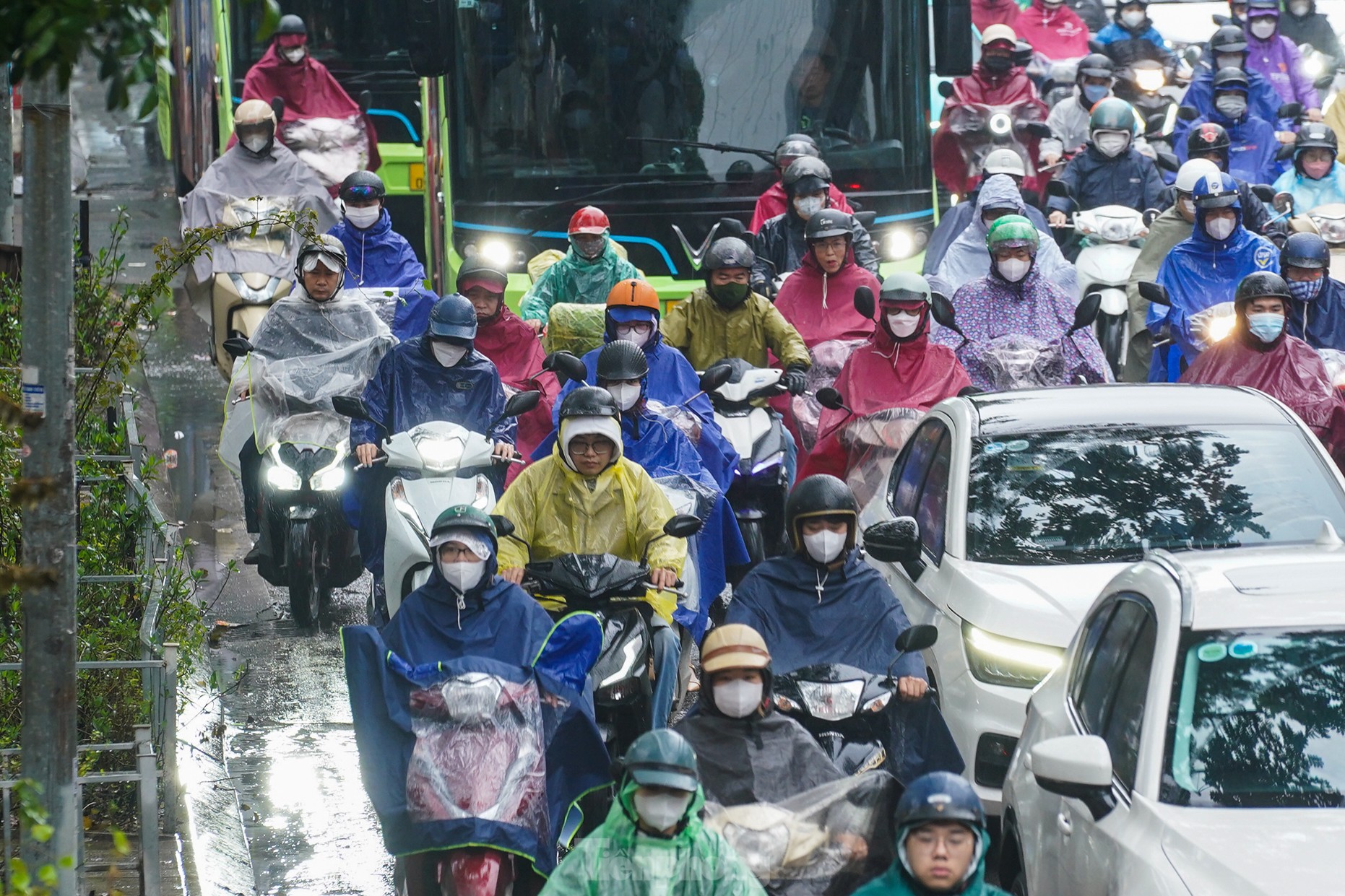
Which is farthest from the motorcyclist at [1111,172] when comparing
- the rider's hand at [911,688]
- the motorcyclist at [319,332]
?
the rider's hand at [911,688]

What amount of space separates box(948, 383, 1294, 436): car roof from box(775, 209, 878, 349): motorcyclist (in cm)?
323

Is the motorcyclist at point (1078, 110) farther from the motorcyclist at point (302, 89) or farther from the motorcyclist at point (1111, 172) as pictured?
the motorcyclist at point (302, 89)

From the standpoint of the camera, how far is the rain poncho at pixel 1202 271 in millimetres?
12328

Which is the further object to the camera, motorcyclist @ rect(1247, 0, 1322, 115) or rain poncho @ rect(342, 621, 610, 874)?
motorcyclist @ rect(1247, 0, 1322, 115)

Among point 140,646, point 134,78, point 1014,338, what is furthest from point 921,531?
point 134,78

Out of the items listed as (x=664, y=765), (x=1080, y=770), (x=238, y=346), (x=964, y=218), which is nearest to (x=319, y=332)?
(x=238, y=346)

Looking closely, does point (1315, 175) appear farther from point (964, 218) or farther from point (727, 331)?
point (727, 331)

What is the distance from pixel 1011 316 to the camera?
10953 millimetres

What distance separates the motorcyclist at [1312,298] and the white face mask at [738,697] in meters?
6.35

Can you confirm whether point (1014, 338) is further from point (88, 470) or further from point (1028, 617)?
point (88, 470)

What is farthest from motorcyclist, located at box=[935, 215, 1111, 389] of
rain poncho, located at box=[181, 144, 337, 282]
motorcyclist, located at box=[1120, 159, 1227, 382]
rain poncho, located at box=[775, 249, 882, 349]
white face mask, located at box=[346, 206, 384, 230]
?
rain poncho, located at box=[181, 144, 337, 282]

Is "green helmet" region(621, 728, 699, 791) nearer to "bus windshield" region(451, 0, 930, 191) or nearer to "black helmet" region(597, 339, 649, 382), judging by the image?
"black helmet" region(597, 339, 649, 382)

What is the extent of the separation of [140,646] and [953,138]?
10.8m

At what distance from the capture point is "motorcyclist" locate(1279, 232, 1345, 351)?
11852 millimetres
